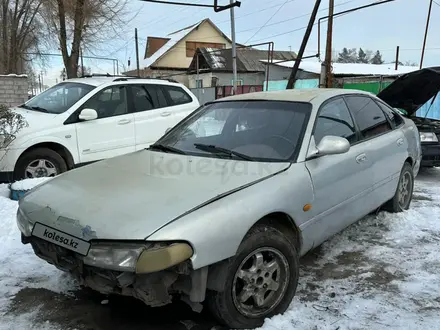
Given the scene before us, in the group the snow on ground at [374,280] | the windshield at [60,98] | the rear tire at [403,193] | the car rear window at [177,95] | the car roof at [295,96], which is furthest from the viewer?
the car rear window at [177,95]

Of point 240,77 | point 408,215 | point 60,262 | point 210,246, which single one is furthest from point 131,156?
point 240,77

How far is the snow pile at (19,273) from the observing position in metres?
3.24

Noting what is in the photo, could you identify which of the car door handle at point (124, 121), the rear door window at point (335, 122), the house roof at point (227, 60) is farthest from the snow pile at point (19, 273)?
the house roof at point (227, 60)

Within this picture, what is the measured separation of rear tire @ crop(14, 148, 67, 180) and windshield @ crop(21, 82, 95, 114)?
0.74 m

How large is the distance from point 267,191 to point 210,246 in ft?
2.09

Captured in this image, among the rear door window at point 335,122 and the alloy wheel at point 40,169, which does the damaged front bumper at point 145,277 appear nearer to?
the rear door window at point 335,122

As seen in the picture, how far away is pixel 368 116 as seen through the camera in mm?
4336

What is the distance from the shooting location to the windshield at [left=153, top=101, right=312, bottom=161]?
129 inches

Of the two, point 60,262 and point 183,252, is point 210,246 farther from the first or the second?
point 60,262

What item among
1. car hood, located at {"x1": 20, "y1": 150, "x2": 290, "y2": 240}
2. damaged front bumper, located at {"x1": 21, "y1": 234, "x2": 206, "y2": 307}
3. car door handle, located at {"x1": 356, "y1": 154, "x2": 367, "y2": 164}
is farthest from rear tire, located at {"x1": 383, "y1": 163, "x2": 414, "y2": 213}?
damaged front bumper, located at {"x1": 21, "y1": 234, "x2": 206, "y2": 307}

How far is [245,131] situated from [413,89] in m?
5.13

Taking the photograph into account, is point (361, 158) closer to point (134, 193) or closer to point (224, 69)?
point (134, 193)

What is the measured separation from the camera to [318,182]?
3.20 metres

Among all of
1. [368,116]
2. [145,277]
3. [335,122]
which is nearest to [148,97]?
[368,116]
